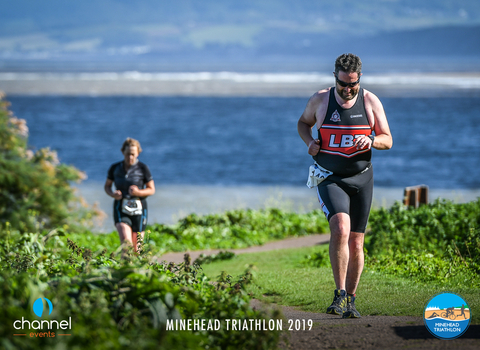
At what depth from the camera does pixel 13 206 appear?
15.7m

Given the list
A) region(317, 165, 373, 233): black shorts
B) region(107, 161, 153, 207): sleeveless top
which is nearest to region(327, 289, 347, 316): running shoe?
region(317, 165, 373, 233): black shorts

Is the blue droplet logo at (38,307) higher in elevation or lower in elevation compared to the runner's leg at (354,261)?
lower

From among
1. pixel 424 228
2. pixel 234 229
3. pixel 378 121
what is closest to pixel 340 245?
pixel 378 121

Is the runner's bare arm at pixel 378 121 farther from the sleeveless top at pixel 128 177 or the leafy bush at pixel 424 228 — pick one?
the sleeveless top at pixel 128 177

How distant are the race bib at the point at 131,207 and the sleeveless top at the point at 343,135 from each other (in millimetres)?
3808

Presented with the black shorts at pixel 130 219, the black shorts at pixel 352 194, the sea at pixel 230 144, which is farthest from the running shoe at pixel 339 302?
the sea at pixel 230 144

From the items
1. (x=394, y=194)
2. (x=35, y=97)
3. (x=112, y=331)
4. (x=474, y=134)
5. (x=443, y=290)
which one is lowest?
(x=112, y=331)

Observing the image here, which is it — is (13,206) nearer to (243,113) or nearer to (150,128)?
(150,128)

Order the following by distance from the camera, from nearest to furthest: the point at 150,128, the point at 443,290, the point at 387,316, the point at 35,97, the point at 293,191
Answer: the point at 387,316, the point at 443,290, the point at 293,191, the point at 150,128, the point at 35,97

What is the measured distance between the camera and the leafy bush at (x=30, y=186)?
50.3ft

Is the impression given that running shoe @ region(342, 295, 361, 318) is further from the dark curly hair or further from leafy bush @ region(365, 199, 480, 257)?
leafy bush @ region(365, 199, 480, 257)

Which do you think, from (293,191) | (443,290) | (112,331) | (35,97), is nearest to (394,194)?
(293,191)

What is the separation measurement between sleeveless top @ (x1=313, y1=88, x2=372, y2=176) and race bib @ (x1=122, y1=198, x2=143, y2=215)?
381 centimetres

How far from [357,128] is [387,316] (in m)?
1.78
